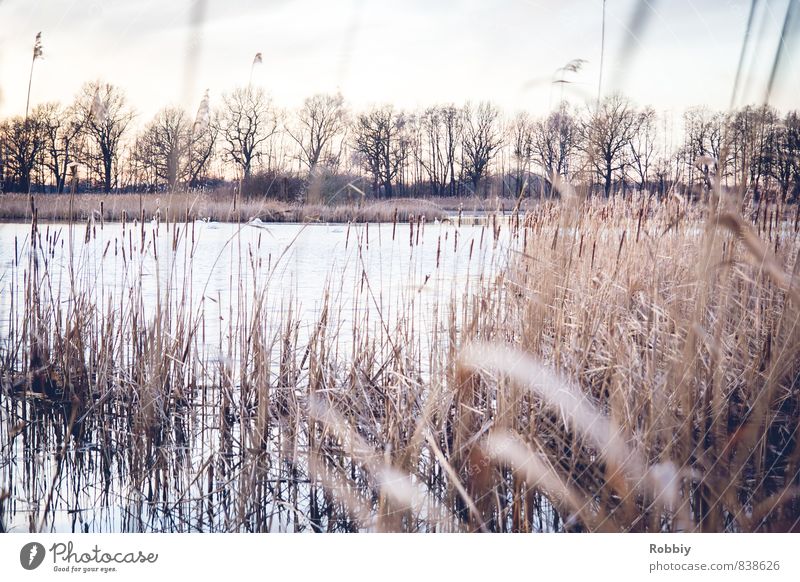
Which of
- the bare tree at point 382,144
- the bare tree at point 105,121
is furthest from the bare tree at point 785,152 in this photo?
the bare tree at point 105,121

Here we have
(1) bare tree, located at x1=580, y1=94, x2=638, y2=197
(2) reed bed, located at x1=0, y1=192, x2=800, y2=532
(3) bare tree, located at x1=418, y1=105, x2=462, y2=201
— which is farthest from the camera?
(3) bare tree, located at x1=418, y1=105, x2=462, y2=201

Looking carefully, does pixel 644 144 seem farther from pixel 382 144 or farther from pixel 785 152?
pixel 382 144

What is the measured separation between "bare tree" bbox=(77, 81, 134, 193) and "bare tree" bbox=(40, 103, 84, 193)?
1.1 inches

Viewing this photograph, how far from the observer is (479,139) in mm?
1949

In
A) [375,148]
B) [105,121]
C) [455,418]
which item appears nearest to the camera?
[455,418]

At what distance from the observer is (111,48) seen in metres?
1.55

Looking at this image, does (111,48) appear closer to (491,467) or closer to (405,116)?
(405,116)

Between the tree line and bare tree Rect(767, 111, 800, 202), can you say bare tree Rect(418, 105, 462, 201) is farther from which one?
bare tree Rect(767, 111, 800, 202)

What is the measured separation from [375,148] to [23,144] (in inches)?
41.1

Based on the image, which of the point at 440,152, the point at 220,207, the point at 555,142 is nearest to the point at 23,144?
the point at 220,207

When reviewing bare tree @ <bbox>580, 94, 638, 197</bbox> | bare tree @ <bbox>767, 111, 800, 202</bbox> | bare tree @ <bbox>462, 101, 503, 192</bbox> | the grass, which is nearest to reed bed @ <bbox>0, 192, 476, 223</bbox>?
the grass

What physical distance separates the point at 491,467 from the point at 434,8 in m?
1.21

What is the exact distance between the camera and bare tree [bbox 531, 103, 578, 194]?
1.57 metres
